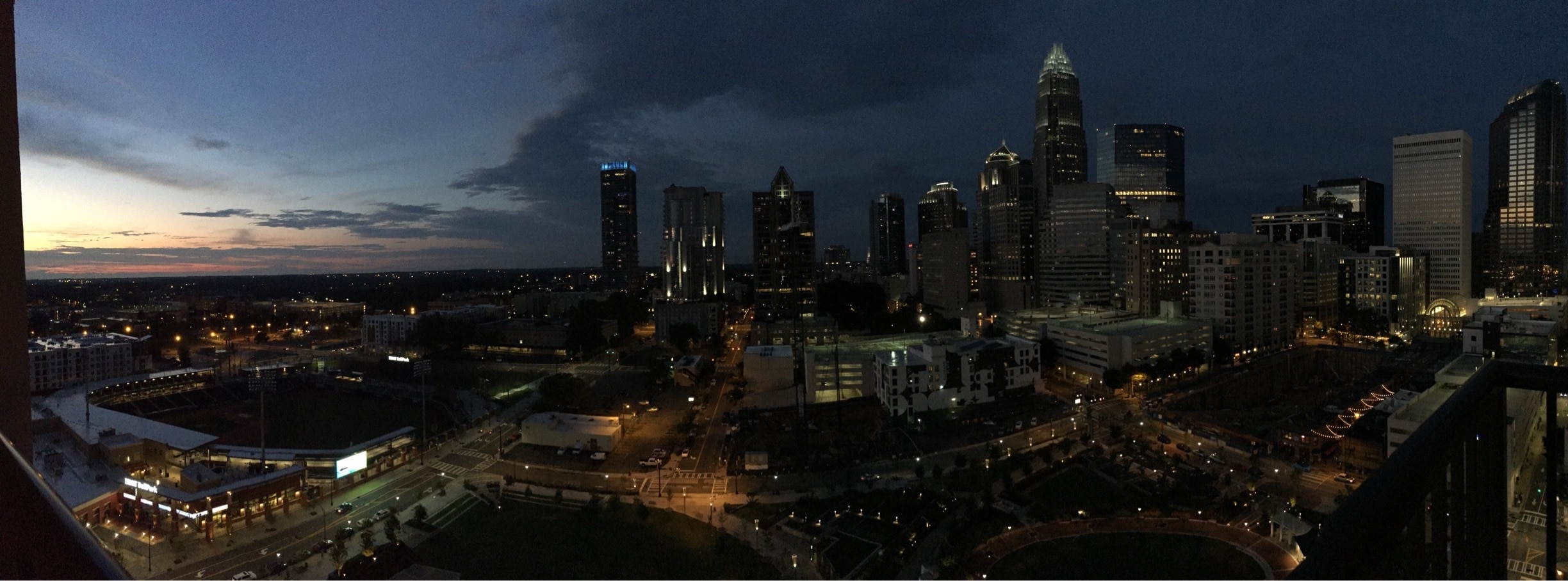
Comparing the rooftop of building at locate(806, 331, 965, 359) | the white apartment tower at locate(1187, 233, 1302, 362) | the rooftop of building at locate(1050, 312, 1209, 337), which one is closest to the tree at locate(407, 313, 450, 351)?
the rooftop of building at locate(806, 331, 965, 359)

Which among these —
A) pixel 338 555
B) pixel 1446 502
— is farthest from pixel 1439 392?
pixel 338 555

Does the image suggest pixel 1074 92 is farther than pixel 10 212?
Yes

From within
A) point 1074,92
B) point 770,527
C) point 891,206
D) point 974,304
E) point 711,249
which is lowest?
point 770,527

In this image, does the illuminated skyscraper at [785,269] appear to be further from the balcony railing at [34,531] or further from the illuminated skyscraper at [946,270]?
the balcony railing at [34,531]

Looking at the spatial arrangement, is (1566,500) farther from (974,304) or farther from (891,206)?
(891,206)

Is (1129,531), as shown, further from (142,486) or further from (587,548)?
(142,486)

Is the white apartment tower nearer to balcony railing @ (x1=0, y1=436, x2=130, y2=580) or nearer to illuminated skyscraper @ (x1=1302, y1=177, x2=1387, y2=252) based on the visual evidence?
illuminated skyscraper @ (x1=1302, y1=177, x2=1387, y2=252)

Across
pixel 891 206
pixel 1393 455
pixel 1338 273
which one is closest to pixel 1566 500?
pixel 1393 455
